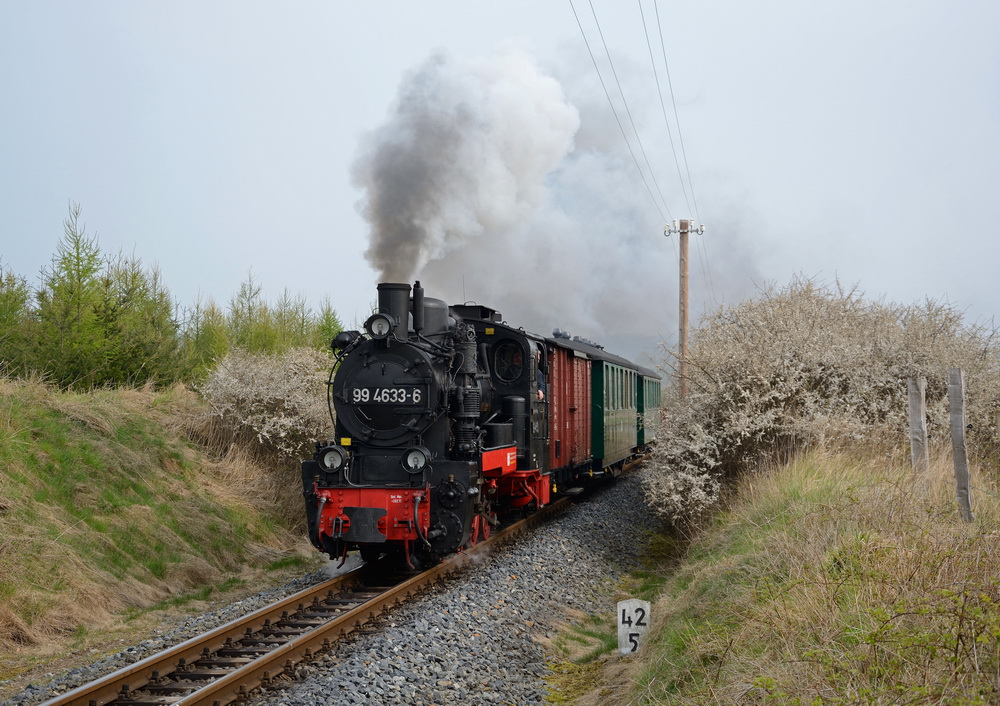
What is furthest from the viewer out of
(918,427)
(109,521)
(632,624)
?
(109,521)

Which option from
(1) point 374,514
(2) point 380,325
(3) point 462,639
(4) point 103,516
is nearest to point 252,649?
(3) point 462,639

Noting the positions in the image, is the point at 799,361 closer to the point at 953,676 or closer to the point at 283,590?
the point at 283,590

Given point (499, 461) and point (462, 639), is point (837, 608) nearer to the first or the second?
point (462, 639)

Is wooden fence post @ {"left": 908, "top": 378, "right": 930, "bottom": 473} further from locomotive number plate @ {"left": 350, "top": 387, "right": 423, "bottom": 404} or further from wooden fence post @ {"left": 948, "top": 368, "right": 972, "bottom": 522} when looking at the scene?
locomotive number plate @ {"left": 350, "top": 387, "right": 423, "bottom": 404}

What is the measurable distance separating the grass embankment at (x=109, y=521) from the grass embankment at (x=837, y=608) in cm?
470

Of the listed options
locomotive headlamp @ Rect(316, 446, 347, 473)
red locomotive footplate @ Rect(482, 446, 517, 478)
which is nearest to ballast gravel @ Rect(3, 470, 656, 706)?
red locomotive footplate @ Rect(482, 446, 517, 478)

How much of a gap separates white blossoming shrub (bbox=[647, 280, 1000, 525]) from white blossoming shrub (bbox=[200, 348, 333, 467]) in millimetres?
5650

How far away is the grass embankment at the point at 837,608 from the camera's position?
354cm

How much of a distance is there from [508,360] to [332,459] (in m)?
2.93

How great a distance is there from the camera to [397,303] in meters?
9.45

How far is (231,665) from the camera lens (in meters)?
6.12

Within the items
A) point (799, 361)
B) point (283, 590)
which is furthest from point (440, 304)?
point (799, 361)

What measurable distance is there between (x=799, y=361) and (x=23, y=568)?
9771 mm

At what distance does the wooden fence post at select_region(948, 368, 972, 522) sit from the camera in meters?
6.39
